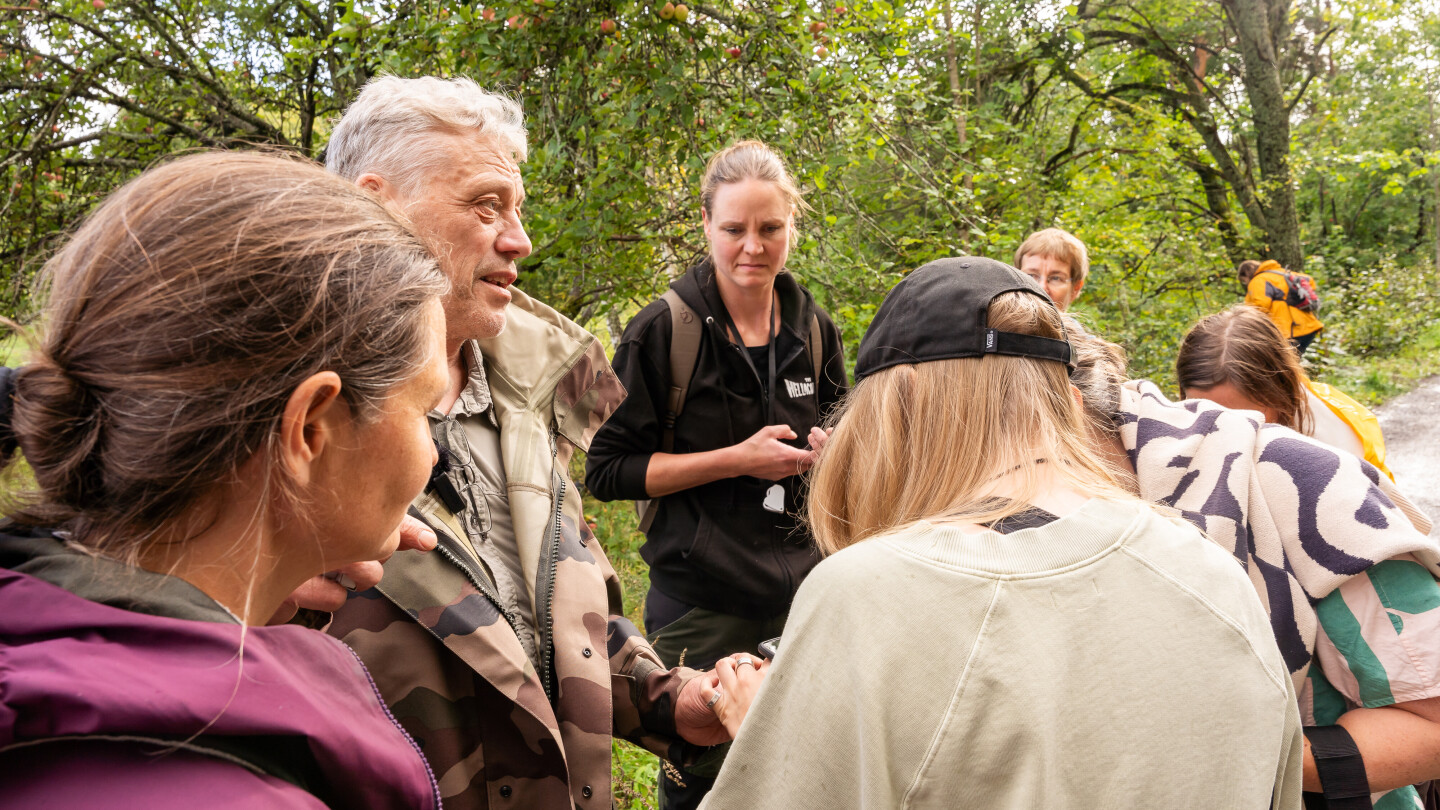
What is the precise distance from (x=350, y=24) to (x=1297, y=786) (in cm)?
423

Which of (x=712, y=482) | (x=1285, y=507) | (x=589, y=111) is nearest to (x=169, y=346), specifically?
(x=1285, y=507)

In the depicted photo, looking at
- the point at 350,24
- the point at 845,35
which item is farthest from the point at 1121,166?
the point at 350,24

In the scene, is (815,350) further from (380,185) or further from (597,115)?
(597,115)

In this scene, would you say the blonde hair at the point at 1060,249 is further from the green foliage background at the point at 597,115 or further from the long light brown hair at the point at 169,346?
the long light brown hair at the point at 169,346

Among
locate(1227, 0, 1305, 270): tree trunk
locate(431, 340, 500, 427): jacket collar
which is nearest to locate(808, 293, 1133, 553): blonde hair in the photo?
locate(431, 340, 500, 427): jacket collar

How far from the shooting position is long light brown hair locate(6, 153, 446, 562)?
804 mm

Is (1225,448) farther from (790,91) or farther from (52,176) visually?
(52,176)

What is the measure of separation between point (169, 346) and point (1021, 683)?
36.2 inches

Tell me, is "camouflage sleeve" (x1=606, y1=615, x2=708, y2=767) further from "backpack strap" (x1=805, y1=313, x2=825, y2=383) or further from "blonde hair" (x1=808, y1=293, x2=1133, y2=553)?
"backpack strap" (x1=805, y1=313, x2=825, y2=383)

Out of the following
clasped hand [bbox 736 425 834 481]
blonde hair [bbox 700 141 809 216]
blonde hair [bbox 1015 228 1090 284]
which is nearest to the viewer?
clasped hand [bbox 736 425 834 481]

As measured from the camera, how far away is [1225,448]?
1.55 m

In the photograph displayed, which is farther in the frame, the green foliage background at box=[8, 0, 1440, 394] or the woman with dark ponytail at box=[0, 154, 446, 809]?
the green foliage background at box=[8, 0, 1440, 394]

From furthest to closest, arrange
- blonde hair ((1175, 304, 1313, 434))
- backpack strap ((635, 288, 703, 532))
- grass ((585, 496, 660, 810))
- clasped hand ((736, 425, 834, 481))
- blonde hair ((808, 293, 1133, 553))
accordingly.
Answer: grass ((585, 496, 660, 810))
backpack strap ((635, 288, 703, 532))
clasped hand ((736, 425, 834, 481))
blonde hair ((1175, 304, 1313, 434))
blonde hair ((808, 293, 1133, 553))

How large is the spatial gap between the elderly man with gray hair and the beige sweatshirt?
1.97 feet
